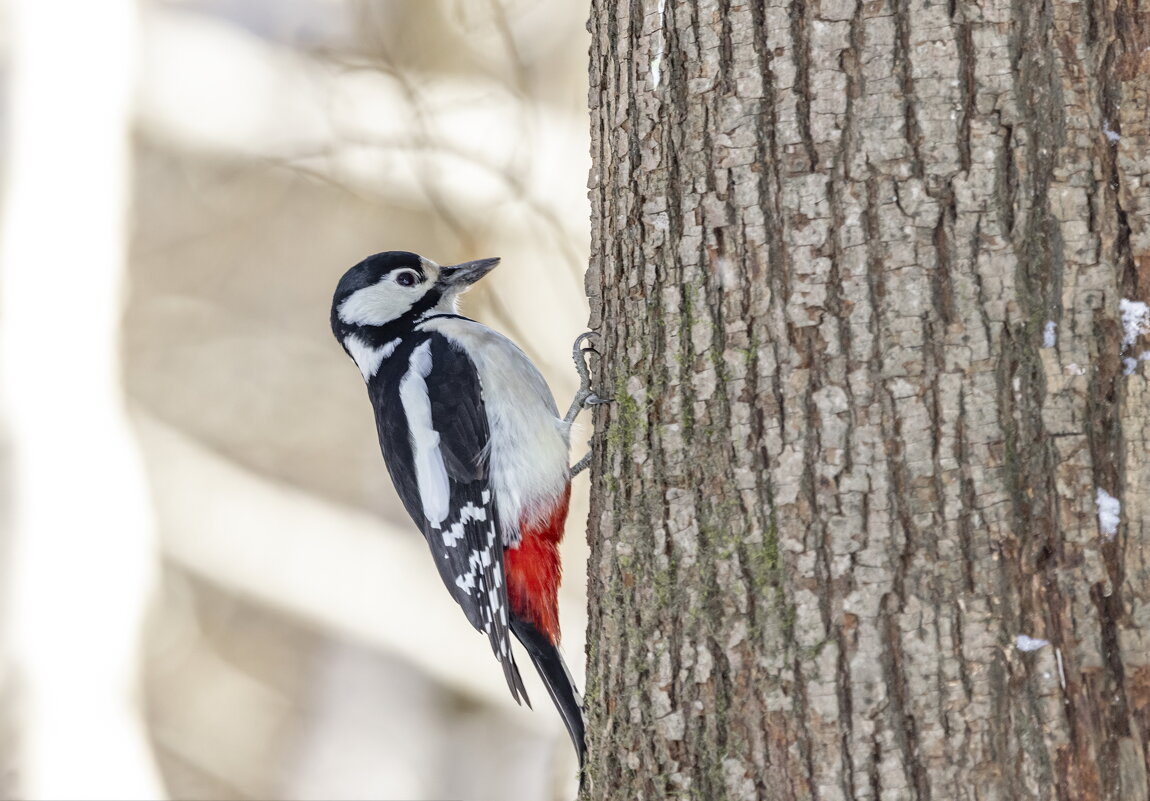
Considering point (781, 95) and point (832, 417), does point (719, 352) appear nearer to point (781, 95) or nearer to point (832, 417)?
point (832, 417)

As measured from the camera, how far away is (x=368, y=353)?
3.30 meters

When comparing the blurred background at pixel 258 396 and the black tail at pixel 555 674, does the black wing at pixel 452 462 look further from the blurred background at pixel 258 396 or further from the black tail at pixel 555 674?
the blurred background at pixel 258 396

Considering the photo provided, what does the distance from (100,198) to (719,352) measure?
475 cm

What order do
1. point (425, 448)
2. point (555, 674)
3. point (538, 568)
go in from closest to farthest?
point (555, 674) < point (538, 568) < point (425, 448)

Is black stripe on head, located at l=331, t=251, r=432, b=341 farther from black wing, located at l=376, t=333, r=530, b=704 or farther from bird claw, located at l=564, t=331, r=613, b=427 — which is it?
bird claw, located at l=564, t=331, r=613, b=427

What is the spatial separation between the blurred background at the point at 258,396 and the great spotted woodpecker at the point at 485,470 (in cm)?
135

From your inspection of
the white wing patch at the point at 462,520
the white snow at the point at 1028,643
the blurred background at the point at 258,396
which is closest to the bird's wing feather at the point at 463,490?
the white wing patch at the point at 462,520

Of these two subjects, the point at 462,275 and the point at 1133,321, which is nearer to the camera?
the point at 1133,321

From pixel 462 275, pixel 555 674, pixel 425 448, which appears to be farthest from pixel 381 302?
pixel 555 674

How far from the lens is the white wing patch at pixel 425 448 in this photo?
2961 millimetres

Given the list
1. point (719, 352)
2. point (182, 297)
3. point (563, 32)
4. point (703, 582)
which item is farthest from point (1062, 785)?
point (182, 297)

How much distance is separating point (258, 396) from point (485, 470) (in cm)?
477

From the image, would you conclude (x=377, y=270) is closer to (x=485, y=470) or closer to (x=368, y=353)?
(x=368, y=353)

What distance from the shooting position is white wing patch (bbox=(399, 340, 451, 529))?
9.71 feet
